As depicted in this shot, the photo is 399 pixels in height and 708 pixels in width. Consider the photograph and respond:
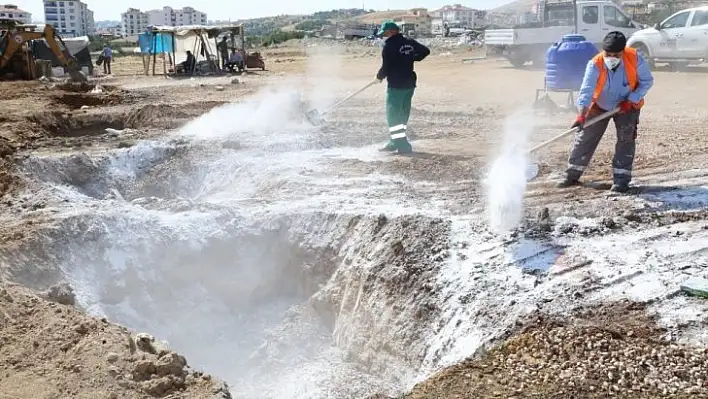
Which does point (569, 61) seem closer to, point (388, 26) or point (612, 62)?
point (388, 26)

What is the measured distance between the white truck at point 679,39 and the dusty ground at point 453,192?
55 centimetres

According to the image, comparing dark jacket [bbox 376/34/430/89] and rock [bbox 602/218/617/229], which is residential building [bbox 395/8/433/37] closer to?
dark jacket [bbox 376/34/430/89]

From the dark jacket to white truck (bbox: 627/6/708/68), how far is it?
11.8 meters

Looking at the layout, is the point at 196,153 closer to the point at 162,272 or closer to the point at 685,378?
the point at 162,272

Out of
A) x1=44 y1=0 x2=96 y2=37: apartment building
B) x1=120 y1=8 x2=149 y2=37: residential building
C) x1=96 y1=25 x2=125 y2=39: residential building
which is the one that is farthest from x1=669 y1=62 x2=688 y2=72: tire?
x1=120 y1=8 x2=149 y2=37: residential building

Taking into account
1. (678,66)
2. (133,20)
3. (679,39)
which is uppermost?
(133,20)

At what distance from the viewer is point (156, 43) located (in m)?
26.9

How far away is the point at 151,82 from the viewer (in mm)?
22719

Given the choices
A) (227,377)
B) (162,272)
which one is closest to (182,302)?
(162,272)

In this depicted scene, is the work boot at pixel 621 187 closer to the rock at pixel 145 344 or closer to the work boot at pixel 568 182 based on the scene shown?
the work boot at pixel 568 182

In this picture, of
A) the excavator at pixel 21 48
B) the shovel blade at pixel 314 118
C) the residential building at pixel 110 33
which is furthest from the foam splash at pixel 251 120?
the residential building at pixel 110 33

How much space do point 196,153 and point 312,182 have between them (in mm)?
2397

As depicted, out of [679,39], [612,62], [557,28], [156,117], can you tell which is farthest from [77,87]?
[679,39]

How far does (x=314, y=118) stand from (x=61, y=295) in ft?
21.3
